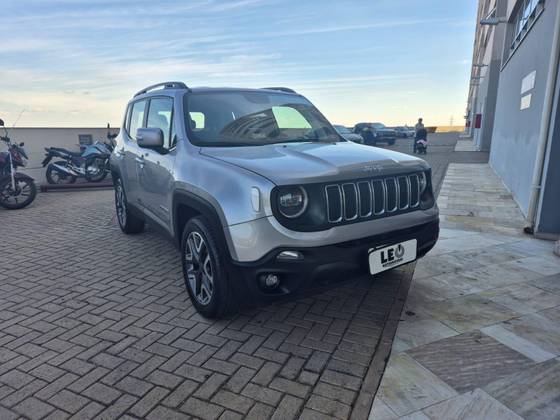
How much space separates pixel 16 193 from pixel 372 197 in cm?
780

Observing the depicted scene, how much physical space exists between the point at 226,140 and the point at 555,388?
9.46 feet

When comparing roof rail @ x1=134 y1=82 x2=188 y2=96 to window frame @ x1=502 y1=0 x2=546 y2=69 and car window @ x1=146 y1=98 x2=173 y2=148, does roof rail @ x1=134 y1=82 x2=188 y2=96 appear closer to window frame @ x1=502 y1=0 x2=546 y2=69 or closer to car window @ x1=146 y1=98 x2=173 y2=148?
car window @ x1=146 y1=98 x2=173 y2=148

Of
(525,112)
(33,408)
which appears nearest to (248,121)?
(33,408)

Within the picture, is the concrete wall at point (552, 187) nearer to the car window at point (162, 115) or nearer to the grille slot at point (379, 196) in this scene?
the grille slot at point (379, 196)

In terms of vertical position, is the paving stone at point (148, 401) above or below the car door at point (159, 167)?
below

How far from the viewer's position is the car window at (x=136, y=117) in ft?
15.2

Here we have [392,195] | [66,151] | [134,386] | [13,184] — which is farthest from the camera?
[66,151]

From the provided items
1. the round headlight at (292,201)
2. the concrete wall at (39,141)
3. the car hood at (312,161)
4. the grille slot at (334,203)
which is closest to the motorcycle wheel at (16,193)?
the concrete wall at (39,141)

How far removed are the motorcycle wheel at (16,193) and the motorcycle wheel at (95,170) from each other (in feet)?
9.69

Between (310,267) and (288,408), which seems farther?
(310,267)

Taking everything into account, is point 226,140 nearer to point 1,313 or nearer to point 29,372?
point 29,372

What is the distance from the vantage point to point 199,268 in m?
3.08

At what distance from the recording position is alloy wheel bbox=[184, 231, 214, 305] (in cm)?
296

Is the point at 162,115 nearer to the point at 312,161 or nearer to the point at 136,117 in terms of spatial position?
the point at 136,117
